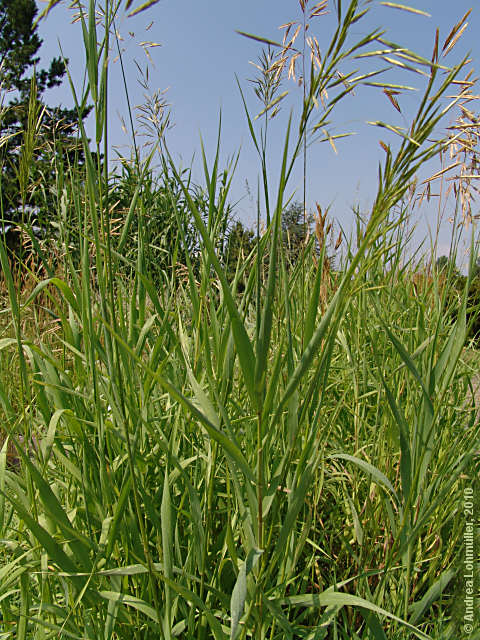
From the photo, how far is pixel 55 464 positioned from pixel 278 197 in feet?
3.29

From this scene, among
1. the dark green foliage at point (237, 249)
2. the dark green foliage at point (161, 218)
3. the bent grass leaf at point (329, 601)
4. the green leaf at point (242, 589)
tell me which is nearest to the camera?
the green leaf at point (242, 589)

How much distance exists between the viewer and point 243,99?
61cm

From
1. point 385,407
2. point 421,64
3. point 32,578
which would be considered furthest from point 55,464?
point 421,64

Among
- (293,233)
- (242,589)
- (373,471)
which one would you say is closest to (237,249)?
(293,233)

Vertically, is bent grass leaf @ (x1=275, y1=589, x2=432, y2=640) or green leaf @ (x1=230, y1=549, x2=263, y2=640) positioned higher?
green leaf @ (x1=230, y1=549, x2=263, y2=640)

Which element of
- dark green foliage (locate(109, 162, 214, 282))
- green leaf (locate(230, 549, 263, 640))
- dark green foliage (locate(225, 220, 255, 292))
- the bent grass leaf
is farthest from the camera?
dark green foliage (locate(225, 220, 255, 292))

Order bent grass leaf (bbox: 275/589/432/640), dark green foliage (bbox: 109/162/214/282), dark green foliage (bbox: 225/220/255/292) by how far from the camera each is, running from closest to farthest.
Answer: bent grass leaf (bbox: 275/589/432/640) < dark green foliage (bbox: 109/162/214/282) < dark green foliage (bbox: 225/220/255/292)

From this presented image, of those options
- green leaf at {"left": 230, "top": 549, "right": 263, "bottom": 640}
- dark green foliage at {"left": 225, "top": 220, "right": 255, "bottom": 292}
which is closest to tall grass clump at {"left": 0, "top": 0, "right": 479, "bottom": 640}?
green leaf at {"left": 230, "top": 549, "right": 263, "bottom": 640}

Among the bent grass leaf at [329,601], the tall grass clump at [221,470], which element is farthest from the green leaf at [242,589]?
the bent grass leaf at [329,601]

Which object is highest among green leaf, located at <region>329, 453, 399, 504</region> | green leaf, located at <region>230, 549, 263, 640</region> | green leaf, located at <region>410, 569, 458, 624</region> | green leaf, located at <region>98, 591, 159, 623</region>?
green leaf, located at <region>329, 453, 399, 504</region>

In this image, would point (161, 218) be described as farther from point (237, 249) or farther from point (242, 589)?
point (242, 589)

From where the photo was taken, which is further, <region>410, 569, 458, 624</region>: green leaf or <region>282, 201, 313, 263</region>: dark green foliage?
<region>282, 201, 313, 263</region>: dark green foliage

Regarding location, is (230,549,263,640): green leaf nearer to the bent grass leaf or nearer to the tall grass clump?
the tall grass clump

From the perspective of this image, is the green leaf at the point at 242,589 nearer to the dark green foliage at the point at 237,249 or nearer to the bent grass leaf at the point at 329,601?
the bent grass leaf at the point at 329,601
